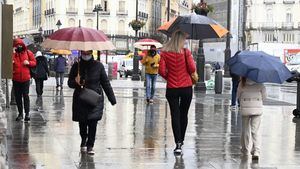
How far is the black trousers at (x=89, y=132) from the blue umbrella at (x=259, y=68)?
2250 mm

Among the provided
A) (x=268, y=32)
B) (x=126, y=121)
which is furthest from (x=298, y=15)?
(x=126, y=121)

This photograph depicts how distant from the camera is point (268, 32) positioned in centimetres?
10619

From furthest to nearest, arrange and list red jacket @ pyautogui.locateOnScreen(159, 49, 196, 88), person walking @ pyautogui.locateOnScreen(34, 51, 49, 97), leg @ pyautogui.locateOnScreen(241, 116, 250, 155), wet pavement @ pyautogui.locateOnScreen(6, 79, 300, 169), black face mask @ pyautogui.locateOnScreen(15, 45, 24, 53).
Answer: person walking @ pyautogui.locateOnScreen(34, 51, 49, 97) → black face mask @ pyautogui.locateOnScreen(15, 45, 24, 53) → leg @ pyautogui.locateOnScreen(241, 116, 250, 155) → red jacket @ pyautogui.locateOnScreen(159, 49, 196, 88) → wet pavement @ pyautogui.locateOnScreen(6, 79, 300, 169)

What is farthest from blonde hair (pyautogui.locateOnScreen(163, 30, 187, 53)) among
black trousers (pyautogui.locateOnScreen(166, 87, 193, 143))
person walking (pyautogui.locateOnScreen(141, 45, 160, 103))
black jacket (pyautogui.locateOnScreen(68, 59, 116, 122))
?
person walking (pyautogui.locateOnScreen(141, 45, 160, 103))

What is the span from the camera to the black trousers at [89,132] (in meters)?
9.95

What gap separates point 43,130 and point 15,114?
3.02m

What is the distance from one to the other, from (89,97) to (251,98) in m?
2.49

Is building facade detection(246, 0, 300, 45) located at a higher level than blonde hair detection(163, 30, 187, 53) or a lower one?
higher

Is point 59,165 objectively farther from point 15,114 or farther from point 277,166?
point 15,114

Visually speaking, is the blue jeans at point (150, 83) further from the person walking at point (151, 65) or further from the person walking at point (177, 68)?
the person walking at point (177, 68)

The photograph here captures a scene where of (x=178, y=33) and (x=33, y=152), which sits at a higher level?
(x=178, y=33)

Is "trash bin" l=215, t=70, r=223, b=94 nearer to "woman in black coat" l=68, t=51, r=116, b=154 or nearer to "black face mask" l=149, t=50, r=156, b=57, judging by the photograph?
"black face mask" l=149, t=50, r=156, b=57

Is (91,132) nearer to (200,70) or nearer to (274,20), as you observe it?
(200,70)

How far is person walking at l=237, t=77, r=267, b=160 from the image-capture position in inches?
399
